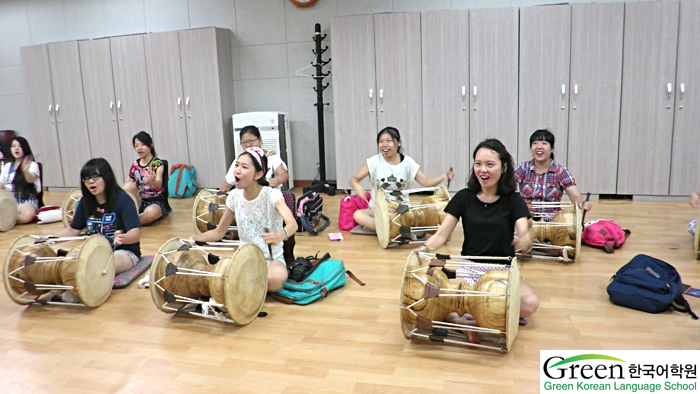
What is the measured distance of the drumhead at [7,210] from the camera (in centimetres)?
550

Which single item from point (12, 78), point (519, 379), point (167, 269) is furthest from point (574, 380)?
point (12, 78)

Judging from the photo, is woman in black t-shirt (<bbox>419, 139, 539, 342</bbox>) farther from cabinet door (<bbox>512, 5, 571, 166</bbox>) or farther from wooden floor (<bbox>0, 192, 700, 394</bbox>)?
cabinet door (<bbox>512, 5, 571, 166</bbox>)

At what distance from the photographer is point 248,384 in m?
2.39

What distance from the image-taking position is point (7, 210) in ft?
18.2

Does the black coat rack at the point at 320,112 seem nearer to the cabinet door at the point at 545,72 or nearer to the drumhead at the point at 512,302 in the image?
the cabinet door at the point at 545,72

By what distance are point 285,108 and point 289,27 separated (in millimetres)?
1183

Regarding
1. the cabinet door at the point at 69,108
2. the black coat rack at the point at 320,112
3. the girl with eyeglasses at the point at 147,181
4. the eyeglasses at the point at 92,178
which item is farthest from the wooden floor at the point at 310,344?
the cabinet door at the point at 69,108

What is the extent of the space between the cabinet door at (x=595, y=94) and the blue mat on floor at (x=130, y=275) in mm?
5028

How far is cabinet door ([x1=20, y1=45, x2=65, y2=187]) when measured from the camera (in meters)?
7.87

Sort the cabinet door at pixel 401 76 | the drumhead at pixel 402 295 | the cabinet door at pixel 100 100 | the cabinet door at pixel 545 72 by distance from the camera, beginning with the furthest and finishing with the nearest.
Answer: the cabinet door at pixel 100 100 → the cabinet door at pixel 401 76 → the cabinet door at pixel 545 72 → the drumhead at pixel 402 295

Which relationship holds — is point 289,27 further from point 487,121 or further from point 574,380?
point 574,380

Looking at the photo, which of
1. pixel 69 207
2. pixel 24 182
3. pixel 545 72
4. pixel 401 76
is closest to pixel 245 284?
pixel 69 207

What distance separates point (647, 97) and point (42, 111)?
28.7ft

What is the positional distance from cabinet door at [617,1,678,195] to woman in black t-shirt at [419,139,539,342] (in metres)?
4.13
